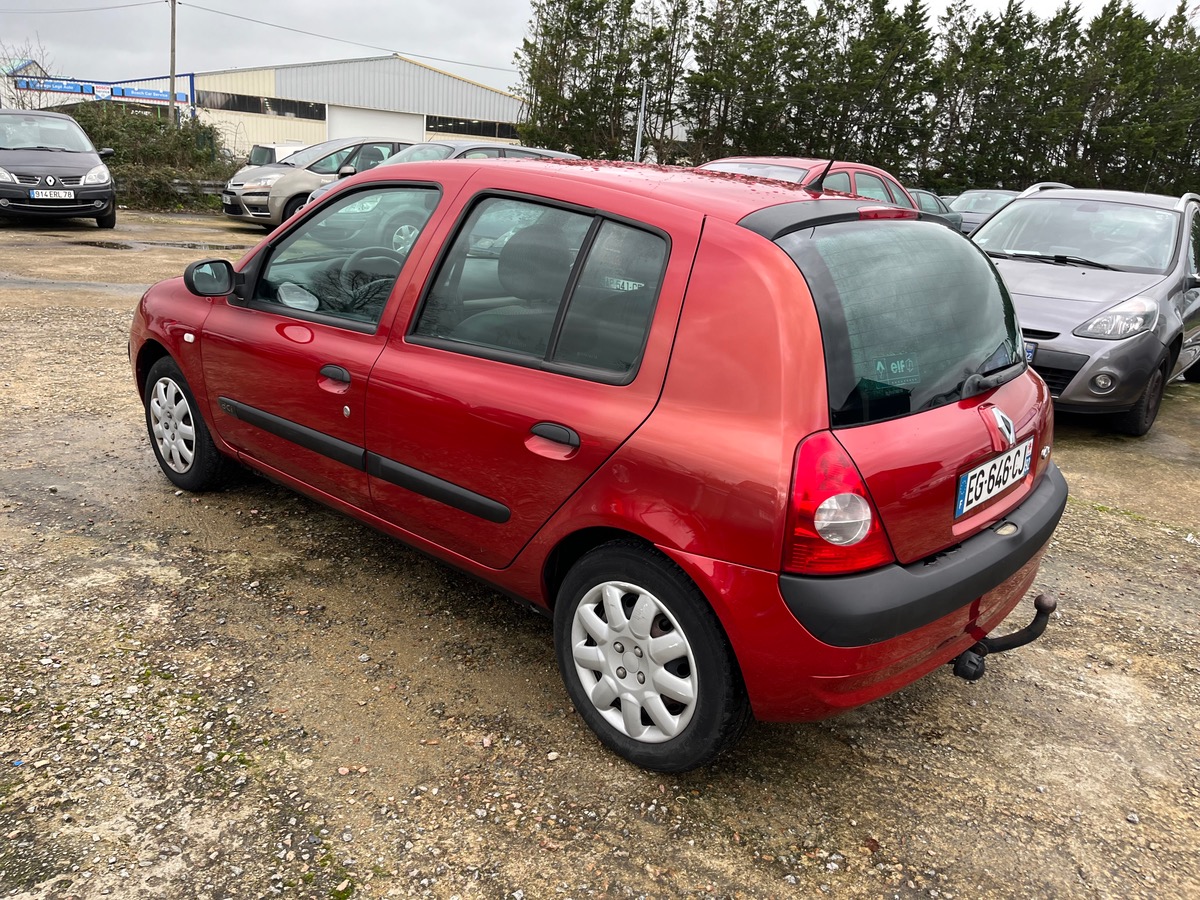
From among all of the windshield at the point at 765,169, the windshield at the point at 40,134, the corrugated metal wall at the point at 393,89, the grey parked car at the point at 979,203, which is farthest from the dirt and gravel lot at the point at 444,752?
the corrugated metal wall at the point at 393,89

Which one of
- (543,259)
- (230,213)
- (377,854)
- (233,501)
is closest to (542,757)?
(377,854)

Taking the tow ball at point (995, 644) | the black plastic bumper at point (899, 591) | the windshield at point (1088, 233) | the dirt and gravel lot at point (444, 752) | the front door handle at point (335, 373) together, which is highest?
the windshield at point (1088, 233)

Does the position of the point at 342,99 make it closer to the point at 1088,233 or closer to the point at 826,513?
the point at 1088,233

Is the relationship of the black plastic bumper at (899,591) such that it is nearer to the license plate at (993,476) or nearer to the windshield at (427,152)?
the license plate at (993,476)

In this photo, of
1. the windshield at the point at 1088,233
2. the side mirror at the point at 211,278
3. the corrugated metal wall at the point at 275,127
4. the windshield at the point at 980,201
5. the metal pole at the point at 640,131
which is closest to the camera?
the side mirror at the point at 211,278

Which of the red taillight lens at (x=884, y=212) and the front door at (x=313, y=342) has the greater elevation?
the red taillight lens at (x=884, y=212)

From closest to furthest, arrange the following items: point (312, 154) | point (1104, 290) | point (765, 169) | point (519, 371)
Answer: point (519, 371), point (1104, 290), point (765, 169), point (312, 154)

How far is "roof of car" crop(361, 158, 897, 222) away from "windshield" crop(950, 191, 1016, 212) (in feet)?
48.1

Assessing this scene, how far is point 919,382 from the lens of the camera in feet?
7.57

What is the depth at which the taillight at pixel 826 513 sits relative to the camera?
2045mm

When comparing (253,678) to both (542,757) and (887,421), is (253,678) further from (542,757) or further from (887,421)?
(887,421)

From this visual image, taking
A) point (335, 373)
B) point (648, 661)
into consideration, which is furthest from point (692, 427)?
point (335, 373)

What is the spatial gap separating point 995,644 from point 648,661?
40.4 inches

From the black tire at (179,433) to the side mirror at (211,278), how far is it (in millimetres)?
551
